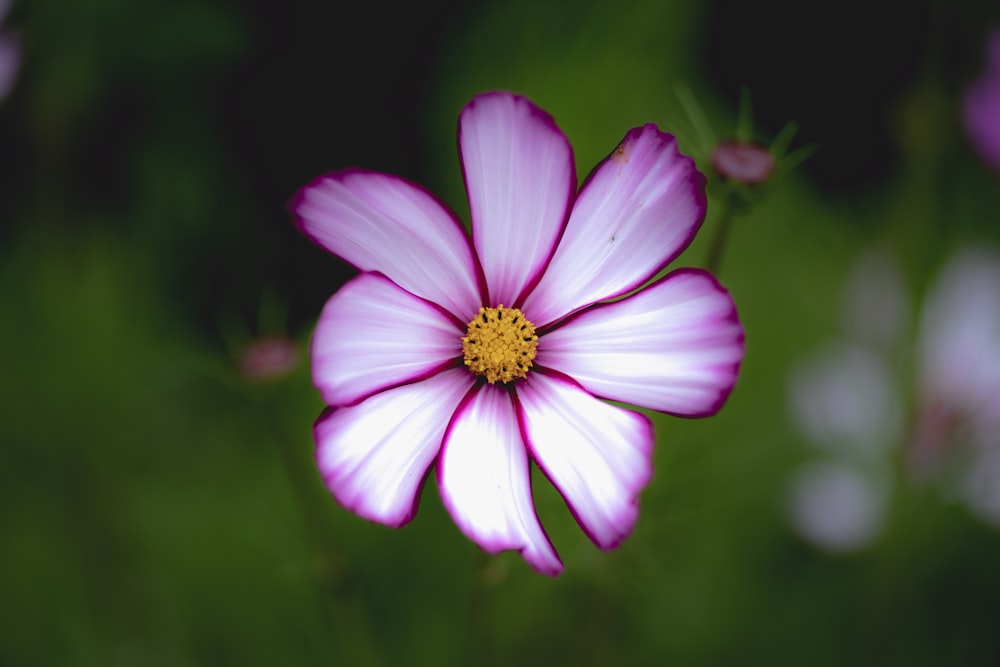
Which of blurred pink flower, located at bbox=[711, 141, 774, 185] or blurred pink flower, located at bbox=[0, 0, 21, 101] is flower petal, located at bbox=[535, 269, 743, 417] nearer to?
blurred pink flower, located at bbox=[711, 141, 774, 185]

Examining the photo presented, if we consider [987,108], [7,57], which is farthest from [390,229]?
[987,108]

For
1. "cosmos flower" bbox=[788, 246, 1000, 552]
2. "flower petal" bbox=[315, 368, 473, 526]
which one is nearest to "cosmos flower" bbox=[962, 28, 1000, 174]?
"cosmos flower" bbox=[788, 246, 1000, 552]

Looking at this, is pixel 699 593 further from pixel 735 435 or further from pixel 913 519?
pixel 913 519

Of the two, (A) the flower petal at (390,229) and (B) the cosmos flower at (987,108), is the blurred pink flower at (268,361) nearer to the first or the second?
(A) the flower petal at (390,229)

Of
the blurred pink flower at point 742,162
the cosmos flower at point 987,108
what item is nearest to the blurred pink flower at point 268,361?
the blurred pink flower at point 742,162

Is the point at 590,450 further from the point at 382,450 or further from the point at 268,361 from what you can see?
the point at 268,361

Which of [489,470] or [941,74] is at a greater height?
[941,74]

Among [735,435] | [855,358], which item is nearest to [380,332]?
[735,435]
